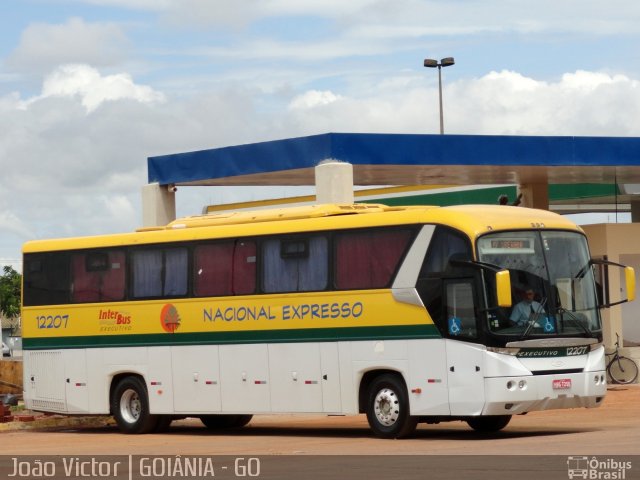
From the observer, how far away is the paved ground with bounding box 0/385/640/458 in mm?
18500

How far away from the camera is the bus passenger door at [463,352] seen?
20.2 meters

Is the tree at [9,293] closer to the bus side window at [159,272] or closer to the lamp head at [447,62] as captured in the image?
the lamp head at [447,62]

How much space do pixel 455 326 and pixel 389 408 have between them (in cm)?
169

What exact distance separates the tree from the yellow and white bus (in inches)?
3685

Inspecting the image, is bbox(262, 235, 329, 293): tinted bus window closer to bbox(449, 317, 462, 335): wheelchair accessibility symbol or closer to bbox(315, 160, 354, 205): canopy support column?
bbox(449, 317, 462, 335): wheelchair accessibility symbol

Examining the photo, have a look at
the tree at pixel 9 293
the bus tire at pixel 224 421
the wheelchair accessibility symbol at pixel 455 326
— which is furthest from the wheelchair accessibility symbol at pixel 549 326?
the tree at pixel 9 293

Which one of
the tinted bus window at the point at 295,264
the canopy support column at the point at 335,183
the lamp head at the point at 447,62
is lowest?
the tinted bus window at the point at 295,264

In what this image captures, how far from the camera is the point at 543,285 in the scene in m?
20.5

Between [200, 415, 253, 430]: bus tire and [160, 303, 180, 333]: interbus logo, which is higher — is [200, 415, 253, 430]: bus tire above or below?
below

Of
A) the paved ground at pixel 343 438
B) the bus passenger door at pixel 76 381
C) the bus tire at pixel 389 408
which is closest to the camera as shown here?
the paved ground at pixel 343 438

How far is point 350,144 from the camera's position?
91.8ft

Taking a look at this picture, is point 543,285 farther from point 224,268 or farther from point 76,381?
point 76,381

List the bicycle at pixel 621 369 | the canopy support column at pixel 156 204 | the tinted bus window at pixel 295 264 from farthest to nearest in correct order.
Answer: the bicycle at pixel 621 369 → the canopy support column at pixel 156 204 → the tinted bus window at pixel 295 264

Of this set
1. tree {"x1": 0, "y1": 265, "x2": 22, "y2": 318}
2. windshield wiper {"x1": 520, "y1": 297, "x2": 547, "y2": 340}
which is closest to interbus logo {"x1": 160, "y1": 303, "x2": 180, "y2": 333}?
windshield wiper {"x1": 520, "y1": 297, "x2": 547, "y2": 340}
